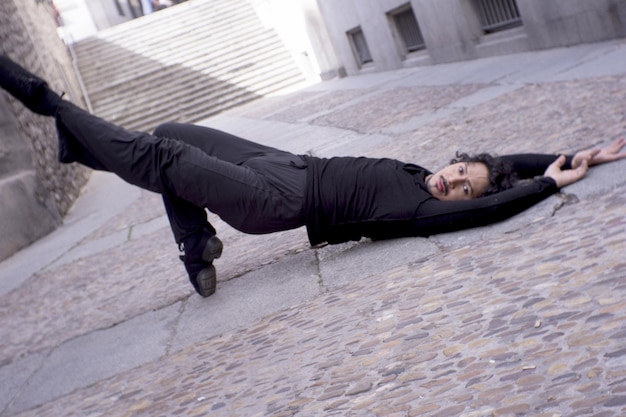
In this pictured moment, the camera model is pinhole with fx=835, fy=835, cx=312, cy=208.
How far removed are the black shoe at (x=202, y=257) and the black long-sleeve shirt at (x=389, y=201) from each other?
19.0 inches

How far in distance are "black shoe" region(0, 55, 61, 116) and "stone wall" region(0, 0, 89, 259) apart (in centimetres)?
403

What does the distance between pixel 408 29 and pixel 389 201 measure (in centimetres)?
988

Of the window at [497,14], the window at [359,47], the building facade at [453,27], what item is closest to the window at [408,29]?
the building facade at [453,27]

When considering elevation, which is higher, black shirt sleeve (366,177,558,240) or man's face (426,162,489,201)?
man's face (426,162,489,201)

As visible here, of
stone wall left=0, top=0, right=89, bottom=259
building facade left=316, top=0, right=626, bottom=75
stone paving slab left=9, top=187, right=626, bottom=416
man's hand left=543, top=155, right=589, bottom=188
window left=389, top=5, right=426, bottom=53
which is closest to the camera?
stone paving slab left=9, top=187, right=626, bottom=416

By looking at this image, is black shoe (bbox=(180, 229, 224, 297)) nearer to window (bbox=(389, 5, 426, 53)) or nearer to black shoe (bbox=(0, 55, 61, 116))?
black shoe (bbox=(0, 55, 61, 116))

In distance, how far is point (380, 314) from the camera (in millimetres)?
2852

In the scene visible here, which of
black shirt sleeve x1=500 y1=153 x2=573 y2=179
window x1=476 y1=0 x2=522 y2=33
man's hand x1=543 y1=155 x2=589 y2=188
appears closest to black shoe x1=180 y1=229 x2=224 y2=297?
black shirt sleeve x1=500 y1=153 x2=573 y2=179

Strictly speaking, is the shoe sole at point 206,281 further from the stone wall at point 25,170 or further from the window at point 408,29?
the window at point 408,29

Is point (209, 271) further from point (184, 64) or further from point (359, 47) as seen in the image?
point (184, 64)

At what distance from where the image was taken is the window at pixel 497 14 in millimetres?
9391

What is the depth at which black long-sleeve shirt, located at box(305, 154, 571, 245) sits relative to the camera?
3.44 m

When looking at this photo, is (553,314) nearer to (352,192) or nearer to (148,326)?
(352,192)

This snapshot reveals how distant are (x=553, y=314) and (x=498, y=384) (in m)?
0.38
